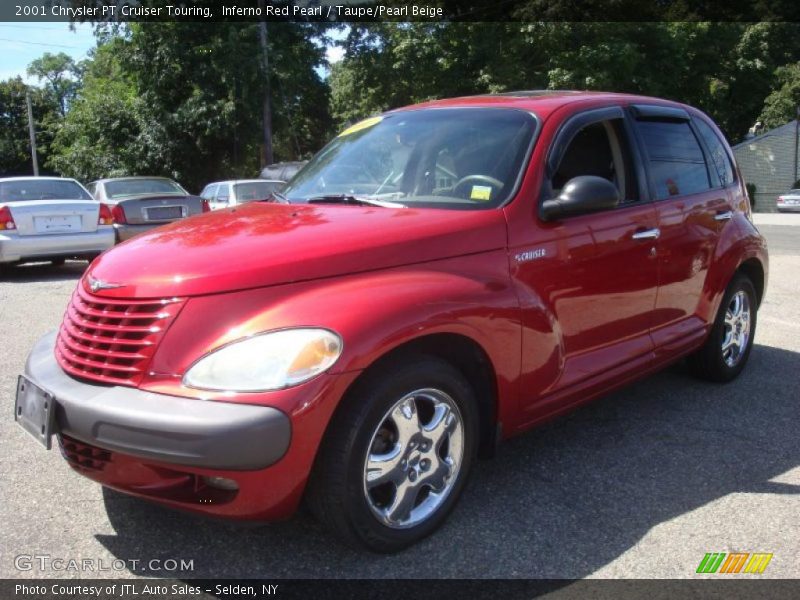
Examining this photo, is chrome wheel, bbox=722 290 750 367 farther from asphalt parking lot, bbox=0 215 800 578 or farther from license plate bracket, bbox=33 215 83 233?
license plate bracket, bbox=33 215 83 233

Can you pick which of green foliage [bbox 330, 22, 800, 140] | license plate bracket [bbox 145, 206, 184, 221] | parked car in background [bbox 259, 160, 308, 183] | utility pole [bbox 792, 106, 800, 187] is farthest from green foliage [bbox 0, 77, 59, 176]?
license plate bracket [bbox 145, 206, 184, 221]

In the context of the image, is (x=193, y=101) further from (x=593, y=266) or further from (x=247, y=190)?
(x=593, y=266)

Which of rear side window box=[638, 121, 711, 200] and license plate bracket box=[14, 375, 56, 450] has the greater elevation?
rear side window box=[638, 121, 711, 200]

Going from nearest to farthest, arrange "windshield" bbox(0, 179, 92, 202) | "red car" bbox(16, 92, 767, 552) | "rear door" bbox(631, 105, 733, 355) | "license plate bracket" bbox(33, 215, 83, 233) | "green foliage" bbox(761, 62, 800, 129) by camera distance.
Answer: "red car" bbox(16, 92, 767, 552)
"rear door" bbox(631, 105, 733, 355)
"license plate bracket" bbox(33, 215, 83, 233)
"windshield" bbox(0, 179, 92, 202)
"green foliage" bbox(761, 62, 800, 129)

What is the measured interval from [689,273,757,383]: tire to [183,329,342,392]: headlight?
10.4 ft

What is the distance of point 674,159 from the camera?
4.38m

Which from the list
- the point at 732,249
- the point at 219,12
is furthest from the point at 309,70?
the point at 732,249

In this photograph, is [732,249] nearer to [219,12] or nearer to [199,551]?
[199,551]

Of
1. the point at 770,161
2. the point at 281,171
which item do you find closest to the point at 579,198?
the point at 281,171

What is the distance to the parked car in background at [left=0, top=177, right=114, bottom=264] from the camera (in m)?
9.73

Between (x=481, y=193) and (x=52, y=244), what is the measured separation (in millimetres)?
8296

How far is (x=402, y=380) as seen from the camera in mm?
2707

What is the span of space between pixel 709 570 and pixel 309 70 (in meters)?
29.8

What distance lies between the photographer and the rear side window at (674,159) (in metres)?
4.17
